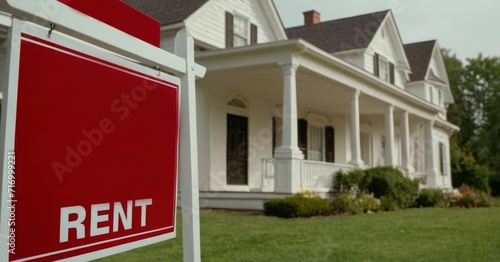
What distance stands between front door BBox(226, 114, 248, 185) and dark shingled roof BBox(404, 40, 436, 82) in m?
15.6

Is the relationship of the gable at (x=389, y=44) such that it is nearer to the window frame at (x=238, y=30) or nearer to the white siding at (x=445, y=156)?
the white siding at (x=445, y=156)

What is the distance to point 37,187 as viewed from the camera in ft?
5.68

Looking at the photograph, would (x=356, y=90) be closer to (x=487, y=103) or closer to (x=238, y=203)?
(x=238, y=203)

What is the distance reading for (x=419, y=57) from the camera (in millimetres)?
29250

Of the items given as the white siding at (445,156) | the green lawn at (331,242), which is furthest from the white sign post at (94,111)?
the white siding at (445,156)

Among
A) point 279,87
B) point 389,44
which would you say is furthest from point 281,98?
point 389,44

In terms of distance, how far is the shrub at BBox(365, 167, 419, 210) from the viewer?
14297mm

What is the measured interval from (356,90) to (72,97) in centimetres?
1379

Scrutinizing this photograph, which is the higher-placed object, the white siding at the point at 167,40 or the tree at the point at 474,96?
the tree at the point at 474,96

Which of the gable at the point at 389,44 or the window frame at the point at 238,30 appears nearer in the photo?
the window frame at the point at 238,30

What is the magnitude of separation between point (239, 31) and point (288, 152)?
21.9 ft

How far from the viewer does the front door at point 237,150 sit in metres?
15.0

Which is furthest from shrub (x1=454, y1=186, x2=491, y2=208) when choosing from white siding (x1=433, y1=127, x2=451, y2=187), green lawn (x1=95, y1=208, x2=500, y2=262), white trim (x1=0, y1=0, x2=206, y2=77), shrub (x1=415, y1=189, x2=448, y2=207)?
white trim (x1=0, y1=0, x2=206, y2=77)

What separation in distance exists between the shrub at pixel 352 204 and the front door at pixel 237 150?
11.9 feet
